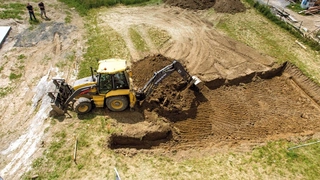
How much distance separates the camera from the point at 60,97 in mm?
12336

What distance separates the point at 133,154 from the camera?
35.4 feet

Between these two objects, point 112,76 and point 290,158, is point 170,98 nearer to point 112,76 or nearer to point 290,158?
point 112,76

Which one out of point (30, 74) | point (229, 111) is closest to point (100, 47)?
point (30, 74)

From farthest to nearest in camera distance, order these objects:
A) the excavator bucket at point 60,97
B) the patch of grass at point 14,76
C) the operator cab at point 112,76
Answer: the patch of grass at point 14,76 → the excavator bucket at point 60,97 → the operator cab at point 112,76

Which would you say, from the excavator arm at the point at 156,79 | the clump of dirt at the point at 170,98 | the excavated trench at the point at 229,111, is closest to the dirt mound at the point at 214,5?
the excavated trench at the point at 229,111

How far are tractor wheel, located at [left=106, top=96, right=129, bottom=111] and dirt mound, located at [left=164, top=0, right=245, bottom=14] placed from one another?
12783 millimetres

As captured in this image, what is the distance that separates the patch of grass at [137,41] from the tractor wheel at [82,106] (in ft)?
20.7

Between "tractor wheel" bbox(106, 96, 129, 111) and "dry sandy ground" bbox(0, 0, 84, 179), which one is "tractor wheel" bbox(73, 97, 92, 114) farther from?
"dry sandy ground" bbox(0, 0, 84, 179)

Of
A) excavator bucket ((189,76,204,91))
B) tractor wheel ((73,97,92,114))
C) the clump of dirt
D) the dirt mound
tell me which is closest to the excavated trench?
the clump of dirt

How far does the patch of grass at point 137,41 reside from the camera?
1718 cm

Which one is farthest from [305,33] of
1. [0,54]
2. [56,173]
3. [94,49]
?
[0,54]

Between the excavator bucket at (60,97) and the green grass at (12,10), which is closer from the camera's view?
the excavator bucket at (60,97)

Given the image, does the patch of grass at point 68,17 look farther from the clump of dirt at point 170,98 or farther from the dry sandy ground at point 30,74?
the clump of dirt at point 170,98

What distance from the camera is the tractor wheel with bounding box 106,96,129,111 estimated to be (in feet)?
39.0
